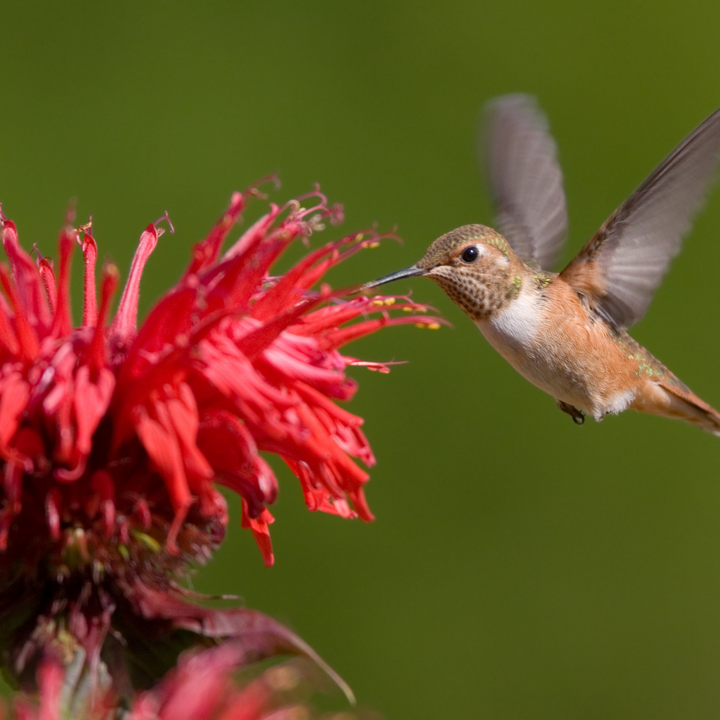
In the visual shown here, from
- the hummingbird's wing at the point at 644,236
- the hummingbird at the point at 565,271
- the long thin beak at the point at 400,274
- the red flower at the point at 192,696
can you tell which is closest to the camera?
the red flower at the point at 192,696

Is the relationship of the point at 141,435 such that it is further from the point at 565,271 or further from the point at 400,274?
the point at 565,271

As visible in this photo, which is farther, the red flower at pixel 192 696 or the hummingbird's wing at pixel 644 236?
the hummingbird's wing at pixel 644 236

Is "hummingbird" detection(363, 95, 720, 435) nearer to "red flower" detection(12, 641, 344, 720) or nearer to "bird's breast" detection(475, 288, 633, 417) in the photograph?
"bird's breast" detection(475, 288, 633, 417)

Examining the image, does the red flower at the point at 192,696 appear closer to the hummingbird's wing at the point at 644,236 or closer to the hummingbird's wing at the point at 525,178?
the hummingbird's wing at the point at 644,236

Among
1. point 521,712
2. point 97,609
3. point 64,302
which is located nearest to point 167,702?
point 97,609

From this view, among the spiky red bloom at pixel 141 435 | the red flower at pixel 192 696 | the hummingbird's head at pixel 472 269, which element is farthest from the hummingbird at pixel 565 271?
the red flower at pixel 192 696

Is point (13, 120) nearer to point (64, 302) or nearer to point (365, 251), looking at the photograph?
point (365, 251)

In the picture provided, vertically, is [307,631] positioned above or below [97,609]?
below

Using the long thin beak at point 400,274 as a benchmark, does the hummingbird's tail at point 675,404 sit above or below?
below
